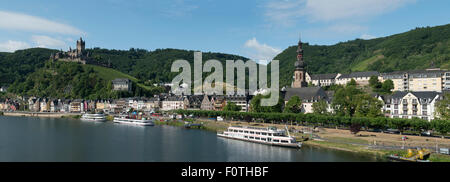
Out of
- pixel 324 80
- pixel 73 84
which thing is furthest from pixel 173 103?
pixel 73 84

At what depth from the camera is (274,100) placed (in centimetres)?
9206

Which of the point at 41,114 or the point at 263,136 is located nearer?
the point at 263,136

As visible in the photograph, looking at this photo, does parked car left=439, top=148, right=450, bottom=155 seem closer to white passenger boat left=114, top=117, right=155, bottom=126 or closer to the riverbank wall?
white passenger boat left=114, top=117, right=155, bottom=126

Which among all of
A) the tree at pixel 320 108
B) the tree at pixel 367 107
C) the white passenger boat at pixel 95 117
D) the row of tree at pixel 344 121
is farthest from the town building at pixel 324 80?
the white passenger boat at pixel 95 117

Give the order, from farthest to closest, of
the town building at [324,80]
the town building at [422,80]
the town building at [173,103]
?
the town building at [324,80]
the town building at [173,103]
the town building at [422,80]

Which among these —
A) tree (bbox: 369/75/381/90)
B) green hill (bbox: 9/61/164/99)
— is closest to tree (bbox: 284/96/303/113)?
tree (bbox: 369/75/381/90)

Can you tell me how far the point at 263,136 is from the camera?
189ft

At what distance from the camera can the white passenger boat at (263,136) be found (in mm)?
53375

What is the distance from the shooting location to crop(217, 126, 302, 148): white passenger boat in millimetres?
53375

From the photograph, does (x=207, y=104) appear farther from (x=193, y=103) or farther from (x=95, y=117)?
(x=95, y=117)

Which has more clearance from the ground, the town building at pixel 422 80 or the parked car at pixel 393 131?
the town building at pixel 422 80

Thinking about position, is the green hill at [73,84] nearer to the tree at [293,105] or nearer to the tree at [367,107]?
the tree at [293,105]

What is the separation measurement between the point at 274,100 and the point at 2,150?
6385 cm
